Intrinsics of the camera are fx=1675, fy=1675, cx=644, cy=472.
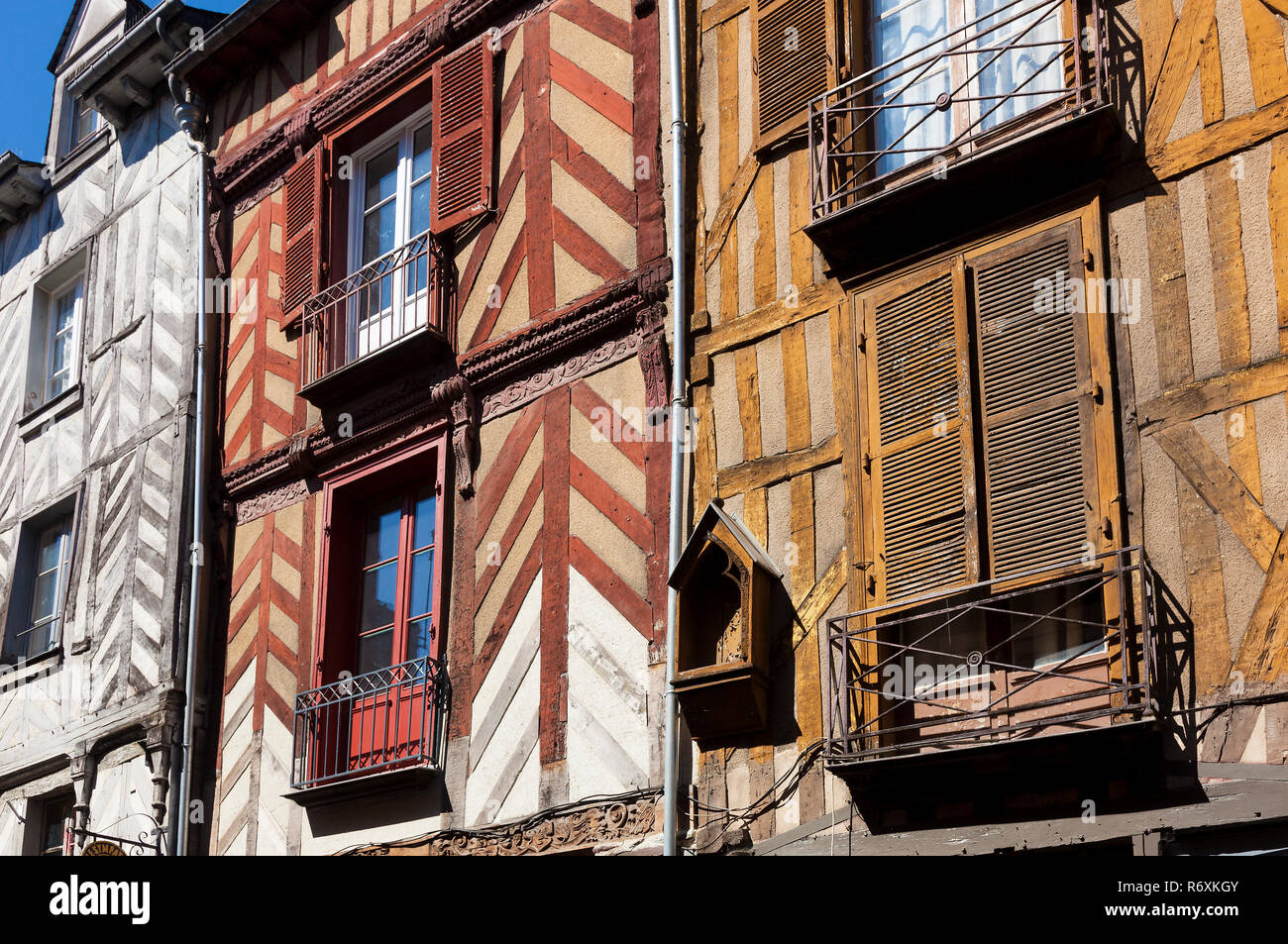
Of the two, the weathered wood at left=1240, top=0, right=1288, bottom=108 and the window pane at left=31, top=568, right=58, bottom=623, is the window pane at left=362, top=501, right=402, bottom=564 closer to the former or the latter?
the window pane at left=31, top=568, right=58, bottom=623

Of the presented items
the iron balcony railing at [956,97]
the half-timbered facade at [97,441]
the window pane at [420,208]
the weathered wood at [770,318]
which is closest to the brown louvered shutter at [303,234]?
the window pane at [420,208]

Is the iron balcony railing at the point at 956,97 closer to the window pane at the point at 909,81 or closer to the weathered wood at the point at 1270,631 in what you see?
the window pane at the point at 909,81

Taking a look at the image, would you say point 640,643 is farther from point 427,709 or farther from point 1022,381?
point 1022,381

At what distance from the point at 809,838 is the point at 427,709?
10.7 ft

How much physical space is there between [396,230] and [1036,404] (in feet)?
19.8

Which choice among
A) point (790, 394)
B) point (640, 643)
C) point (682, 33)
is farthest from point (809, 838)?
point (682, 33)

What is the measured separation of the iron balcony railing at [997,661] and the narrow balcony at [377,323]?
4.22m

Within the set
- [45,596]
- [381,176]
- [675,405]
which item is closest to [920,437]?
[675,405]

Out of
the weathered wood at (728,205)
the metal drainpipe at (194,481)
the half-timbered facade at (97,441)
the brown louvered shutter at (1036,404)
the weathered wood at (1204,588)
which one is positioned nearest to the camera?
the weathered wood at (1204,588)

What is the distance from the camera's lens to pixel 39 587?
1496 centimetres

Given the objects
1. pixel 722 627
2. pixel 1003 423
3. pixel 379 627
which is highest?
pixel 1003 423

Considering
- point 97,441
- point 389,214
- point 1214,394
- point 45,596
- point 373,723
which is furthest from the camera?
point 45,596

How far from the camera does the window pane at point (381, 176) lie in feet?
42.4

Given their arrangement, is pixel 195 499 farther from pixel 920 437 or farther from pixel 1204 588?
pixel 1204 588
